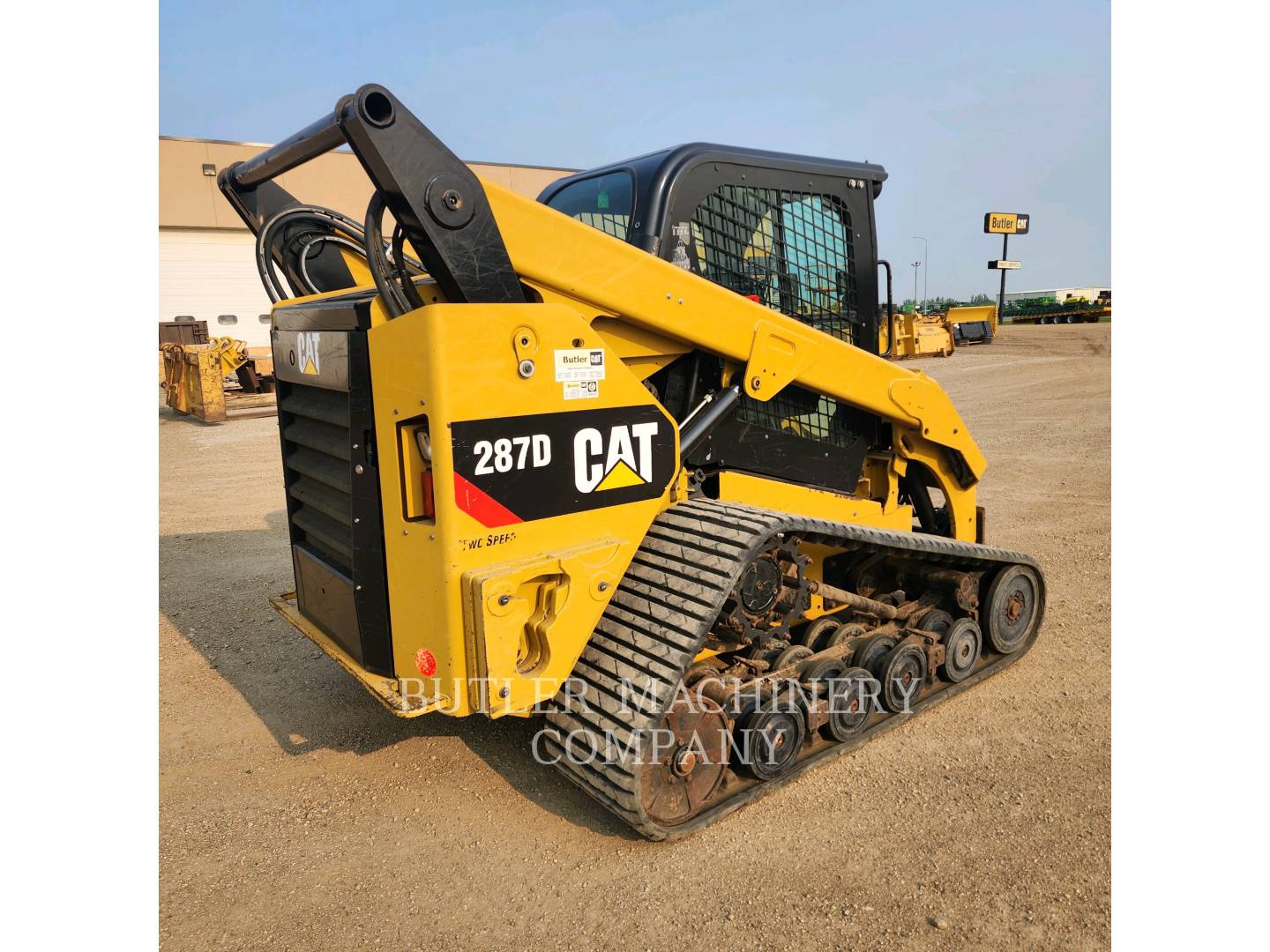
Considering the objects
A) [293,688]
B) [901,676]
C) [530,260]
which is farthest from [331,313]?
[901,676]

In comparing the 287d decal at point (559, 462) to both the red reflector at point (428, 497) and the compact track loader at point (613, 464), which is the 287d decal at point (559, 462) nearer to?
the compact track loader at point (613, 464)

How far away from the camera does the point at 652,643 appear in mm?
3074

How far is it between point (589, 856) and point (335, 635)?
139 cm

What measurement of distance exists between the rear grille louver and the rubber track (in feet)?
3.41

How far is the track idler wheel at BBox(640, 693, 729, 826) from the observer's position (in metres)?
3.05

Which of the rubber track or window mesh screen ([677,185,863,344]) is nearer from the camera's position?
the rubber track

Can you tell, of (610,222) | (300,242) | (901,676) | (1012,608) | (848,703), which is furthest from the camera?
(1012,608)

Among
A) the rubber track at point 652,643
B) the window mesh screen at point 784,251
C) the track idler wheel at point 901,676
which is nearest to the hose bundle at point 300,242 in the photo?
the window mesh screen at point 784,251

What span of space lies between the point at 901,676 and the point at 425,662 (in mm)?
2189

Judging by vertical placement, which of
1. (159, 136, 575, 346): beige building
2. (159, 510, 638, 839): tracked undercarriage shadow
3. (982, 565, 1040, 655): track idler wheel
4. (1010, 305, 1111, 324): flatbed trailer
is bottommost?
(159, 510, 638, 839): tracked undercarriage shadow

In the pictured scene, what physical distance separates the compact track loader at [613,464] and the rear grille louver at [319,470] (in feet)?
0.06

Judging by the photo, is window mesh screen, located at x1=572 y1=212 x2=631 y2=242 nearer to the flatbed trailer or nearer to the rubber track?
the rubber track

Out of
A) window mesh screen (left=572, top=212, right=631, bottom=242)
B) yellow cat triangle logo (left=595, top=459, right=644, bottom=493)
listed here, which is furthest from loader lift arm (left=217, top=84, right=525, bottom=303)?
window mesh screen (left=572, top=212, right=631, bottom=242)

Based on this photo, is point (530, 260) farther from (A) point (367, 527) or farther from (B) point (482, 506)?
(A) point (367, 527)
